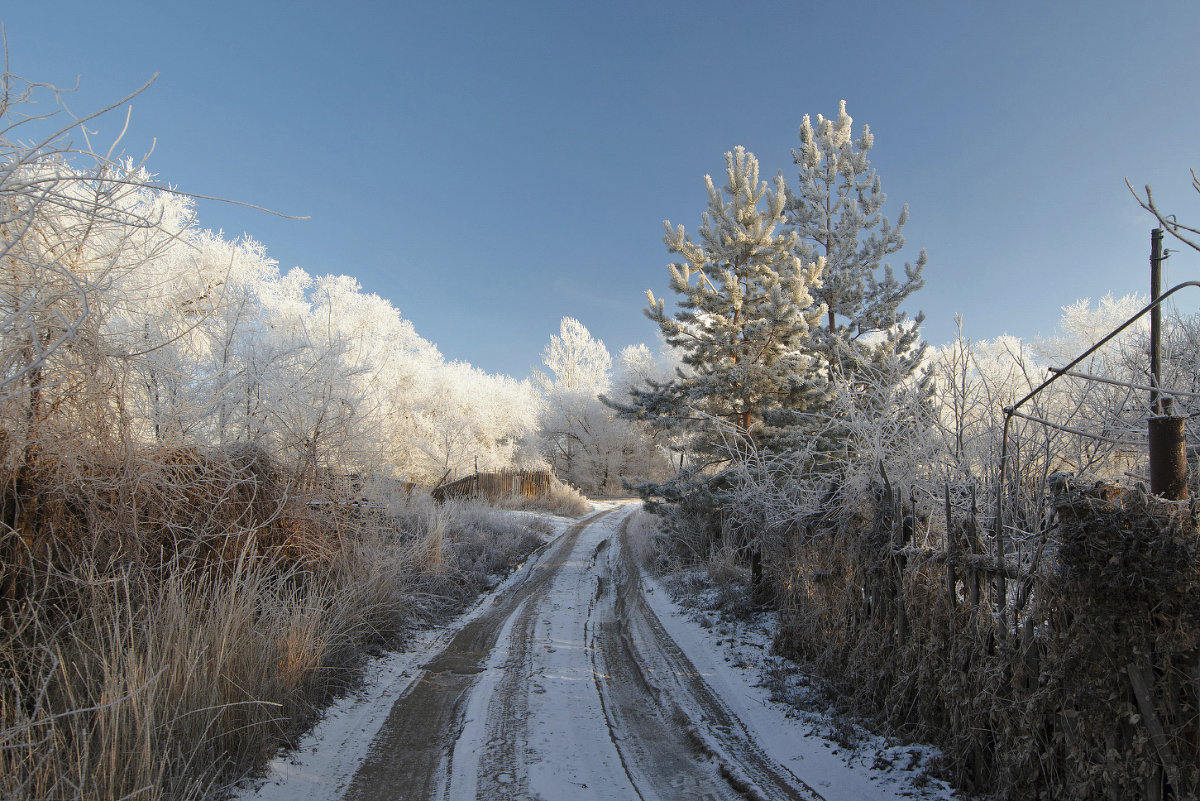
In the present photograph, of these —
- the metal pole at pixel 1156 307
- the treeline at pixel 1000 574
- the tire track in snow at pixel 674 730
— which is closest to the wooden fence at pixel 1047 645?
the treeline at pixel 1000 574

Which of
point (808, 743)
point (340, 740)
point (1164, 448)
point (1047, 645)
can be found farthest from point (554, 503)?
point (1164, 448)

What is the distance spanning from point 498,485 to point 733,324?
14.8 meters

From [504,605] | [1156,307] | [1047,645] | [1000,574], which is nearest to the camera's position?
[1156,307]

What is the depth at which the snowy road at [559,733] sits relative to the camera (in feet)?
11.4

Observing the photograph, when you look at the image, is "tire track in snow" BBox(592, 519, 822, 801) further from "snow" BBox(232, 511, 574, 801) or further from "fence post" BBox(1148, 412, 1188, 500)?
"fence post" BBox(1148, 412, 1188, 500)

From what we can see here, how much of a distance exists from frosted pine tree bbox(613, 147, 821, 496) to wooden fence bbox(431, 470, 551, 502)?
11273 millimetres

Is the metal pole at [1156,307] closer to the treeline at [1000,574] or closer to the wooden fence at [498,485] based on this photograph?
the treeline at [1000,574]

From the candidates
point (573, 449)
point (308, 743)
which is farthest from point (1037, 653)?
point (573, 449)

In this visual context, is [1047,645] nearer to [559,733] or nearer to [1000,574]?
[1000,574]

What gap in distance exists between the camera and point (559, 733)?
13.8ft

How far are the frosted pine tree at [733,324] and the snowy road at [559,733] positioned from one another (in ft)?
14.9

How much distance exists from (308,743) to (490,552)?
7.37m

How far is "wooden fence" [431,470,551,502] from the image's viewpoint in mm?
21000

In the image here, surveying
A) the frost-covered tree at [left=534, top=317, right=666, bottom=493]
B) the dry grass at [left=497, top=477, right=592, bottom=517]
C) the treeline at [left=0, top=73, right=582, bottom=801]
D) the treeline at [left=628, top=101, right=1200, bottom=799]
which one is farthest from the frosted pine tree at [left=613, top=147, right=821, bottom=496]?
the frost-covered tree at [left=534, top=317, right=666, bottom=493]
